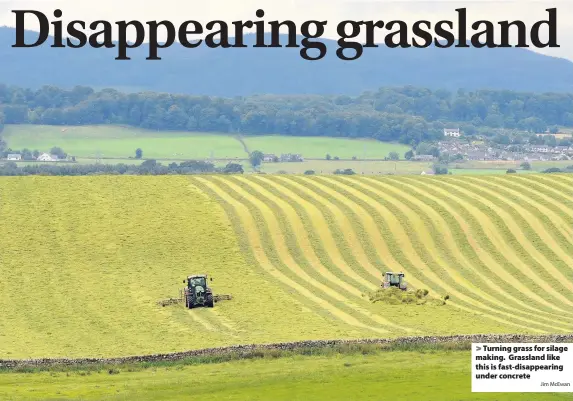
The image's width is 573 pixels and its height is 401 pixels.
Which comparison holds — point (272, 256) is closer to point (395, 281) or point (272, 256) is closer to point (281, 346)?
point (395, 281)

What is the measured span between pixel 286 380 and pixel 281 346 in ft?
25.0

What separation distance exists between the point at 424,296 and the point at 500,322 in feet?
26.9

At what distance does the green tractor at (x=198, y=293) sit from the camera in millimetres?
86438

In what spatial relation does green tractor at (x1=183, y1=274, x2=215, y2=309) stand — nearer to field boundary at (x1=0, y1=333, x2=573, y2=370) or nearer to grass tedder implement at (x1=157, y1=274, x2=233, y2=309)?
grass tedder implement at (x1=157, y1=274, x2=233, y2=309)

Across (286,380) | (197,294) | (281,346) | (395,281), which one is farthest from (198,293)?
(286,380)

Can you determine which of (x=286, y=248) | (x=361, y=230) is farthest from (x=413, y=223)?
(x=286, y=248)

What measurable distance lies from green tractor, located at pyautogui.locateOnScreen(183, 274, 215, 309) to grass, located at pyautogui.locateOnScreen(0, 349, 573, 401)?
54.1 feet

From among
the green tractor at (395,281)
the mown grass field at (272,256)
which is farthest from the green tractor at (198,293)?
the green tractor at (395,281)

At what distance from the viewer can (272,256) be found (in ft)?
335

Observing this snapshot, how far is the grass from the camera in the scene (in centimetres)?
6122

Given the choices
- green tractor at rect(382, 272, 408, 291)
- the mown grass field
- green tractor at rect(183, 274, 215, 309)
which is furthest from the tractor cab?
green tractor at rect(382, 272, 408, 291)

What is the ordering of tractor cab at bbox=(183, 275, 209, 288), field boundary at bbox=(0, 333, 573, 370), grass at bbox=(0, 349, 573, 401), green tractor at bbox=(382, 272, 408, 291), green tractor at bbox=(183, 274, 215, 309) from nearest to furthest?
grass at bbox=(0, 349, 573, 401) < field boundary at bbox=(0, 333, 573, 370) < green tractor at bbox=(183, 274, 215, 309) < tractor cab at bbox=(183, 275, 209, 288) < green tractor at bbox=(382, 272, 408, 291)

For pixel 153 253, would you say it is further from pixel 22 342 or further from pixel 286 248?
pixel 22 342

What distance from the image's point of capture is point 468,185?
126750 millimetres
